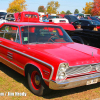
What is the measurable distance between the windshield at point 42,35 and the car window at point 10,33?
0.74 ft

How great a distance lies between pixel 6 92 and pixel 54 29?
7.05 ft

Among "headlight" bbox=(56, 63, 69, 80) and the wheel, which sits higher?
"headlight" bbox=(56, 63, 69, 80)

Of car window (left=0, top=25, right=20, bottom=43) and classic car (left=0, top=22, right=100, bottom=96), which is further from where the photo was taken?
car window (left=0, top=25, right=20, bottom=43)

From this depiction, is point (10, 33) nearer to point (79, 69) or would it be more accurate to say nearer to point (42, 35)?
point (42, 35)

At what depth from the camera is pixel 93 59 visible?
3609 millimetres

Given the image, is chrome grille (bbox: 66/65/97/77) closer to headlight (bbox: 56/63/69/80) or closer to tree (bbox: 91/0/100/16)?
headlight (bbox: 56/63/69/80)

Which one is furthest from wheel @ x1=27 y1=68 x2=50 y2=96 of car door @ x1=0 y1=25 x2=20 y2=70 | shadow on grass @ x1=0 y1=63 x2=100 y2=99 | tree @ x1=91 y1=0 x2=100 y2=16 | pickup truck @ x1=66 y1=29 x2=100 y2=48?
tree @ x1=91 y1=0 x2=100 y2=16

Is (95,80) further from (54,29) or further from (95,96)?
(54,29)

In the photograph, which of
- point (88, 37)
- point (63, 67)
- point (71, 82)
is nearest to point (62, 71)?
point (63, 67)

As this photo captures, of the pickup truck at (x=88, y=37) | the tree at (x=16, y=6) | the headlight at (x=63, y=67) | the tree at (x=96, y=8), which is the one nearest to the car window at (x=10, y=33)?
the headlight at (x=63, y=67)

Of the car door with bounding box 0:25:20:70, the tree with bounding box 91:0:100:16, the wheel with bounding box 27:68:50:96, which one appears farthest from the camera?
the tree with bounding box 91:0:100:16

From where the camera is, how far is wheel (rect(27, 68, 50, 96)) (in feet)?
11.4

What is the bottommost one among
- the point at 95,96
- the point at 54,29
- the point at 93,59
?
the point at 95,96

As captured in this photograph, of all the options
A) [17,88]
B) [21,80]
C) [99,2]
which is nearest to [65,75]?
[17,88]
